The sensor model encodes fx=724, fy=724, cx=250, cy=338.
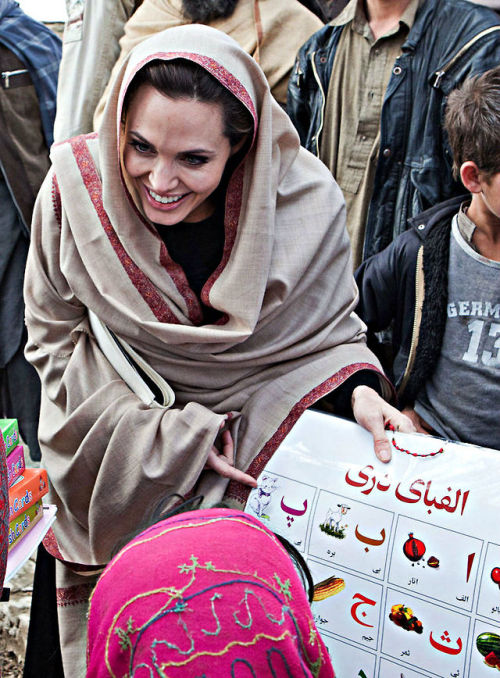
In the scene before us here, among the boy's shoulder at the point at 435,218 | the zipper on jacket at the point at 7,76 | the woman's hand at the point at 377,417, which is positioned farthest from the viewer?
the zipper on jacket at the point at 7,76

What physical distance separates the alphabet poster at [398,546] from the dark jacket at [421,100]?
115 cm

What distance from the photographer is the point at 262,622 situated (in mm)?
840

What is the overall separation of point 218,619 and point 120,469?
0.87 metres

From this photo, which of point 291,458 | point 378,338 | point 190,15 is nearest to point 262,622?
point 291,458

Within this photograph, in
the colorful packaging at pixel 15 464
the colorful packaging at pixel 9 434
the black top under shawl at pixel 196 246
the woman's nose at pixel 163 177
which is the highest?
the woman's nose at pixel 163 177

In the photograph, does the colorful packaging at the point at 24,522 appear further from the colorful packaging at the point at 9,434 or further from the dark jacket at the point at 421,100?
the dark jacket at the point at 421,100

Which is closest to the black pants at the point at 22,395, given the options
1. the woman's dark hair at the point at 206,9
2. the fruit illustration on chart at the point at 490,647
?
the woman's dark hair at the point at 206,9

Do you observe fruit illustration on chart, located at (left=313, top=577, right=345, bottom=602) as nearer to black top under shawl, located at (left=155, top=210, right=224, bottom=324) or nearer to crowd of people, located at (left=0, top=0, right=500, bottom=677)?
crowd of people, located at (left=0, top=0, right=500, bottom=677)

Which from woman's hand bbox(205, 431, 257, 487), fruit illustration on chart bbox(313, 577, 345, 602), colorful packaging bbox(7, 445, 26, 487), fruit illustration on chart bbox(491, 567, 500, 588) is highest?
colorful packaging bbox(7, 445, 26, 487)

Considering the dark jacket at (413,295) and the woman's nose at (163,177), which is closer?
the woman's nose at (163,177)

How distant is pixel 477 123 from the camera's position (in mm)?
1947

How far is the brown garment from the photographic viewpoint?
2.53 metres

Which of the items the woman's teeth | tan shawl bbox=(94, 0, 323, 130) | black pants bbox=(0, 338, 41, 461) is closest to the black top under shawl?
the woman's teeth

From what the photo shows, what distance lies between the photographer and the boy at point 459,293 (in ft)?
6.23
